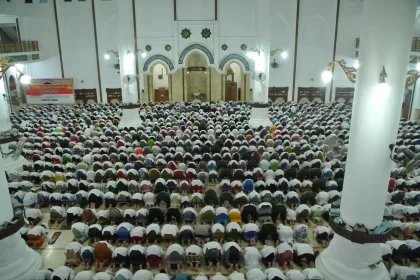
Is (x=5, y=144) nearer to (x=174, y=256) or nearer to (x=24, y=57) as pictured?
(x=174, y=256)

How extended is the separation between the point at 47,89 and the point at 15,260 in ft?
→ 46.8

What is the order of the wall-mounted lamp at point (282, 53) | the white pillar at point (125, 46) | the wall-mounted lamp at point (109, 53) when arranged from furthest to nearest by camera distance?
1. the wall-mounted lamp at point (282, 53)
2. the wall-mounted lamp at point (109, 53)
3. the white pillar at point (125, 46)

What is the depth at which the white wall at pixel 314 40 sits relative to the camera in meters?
18.1

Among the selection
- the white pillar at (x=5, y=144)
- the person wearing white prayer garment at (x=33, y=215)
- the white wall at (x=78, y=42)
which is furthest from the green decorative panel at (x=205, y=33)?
the person wearing white prayer garment at (x=33, y=215)

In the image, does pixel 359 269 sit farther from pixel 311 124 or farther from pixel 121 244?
pixel 311 124

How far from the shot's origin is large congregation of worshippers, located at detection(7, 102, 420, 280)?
5.64 m

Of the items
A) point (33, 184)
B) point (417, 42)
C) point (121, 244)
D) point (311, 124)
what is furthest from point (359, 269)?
point (417, 42)

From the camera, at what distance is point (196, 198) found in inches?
289

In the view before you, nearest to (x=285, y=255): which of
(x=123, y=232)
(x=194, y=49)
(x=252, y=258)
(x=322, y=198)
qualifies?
(x=252, y=258)

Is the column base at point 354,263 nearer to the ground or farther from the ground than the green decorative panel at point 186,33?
nearer to the ground

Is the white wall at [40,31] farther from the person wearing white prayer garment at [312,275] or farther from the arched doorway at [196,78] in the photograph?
the person wearing white prayer garment at [312,275]

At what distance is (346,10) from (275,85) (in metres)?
5.10

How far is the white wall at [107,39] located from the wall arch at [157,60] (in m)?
1.76

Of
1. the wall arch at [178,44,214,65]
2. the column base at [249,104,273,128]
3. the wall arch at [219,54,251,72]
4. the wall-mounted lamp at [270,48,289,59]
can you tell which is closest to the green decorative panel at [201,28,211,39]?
the wall arch at [178,44,214,65]
